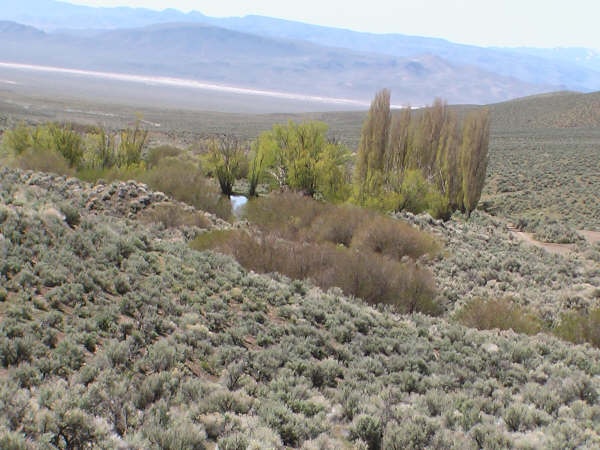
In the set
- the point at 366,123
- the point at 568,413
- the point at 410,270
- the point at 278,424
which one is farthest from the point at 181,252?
the point at 366,123

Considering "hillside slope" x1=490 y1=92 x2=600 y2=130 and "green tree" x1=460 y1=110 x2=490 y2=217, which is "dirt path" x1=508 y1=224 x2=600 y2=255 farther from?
"hillside slope" x1=490 y1=92 x2=600 y2=130

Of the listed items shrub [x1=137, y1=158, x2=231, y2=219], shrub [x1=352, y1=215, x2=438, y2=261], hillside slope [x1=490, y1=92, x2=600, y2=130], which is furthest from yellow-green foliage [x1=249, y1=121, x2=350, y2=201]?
hillside slope [x1=490, y1=92, x2=600, y2=130]

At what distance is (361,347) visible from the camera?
8.85 metres

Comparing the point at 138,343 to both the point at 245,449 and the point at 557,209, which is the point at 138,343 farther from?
the point at 557,209

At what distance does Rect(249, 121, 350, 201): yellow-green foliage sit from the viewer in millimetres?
28000

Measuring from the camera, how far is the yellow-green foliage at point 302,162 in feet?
91.9

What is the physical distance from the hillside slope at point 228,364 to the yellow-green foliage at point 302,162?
16947 mm

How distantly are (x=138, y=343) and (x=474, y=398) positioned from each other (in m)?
4.40

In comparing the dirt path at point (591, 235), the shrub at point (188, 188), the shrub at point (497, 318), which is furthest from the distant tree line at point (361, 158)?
the shrub at point (497, 318)

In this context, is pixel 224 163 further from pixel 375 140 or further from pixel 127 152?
pixel 375 140

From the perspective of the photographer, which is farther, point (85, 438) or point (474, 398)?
point (474, 398)

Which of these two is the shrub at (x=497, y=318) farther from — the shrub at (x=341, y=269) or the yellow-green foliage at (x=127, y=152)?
the yellow-green foliage at (x=127, y=152)

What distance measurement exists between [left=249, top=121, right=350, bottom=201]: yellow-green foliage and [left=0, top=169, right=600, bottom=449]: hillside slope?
16947 mm

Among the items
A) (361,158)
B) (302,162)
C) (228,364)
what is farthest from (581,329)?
(361,158)
